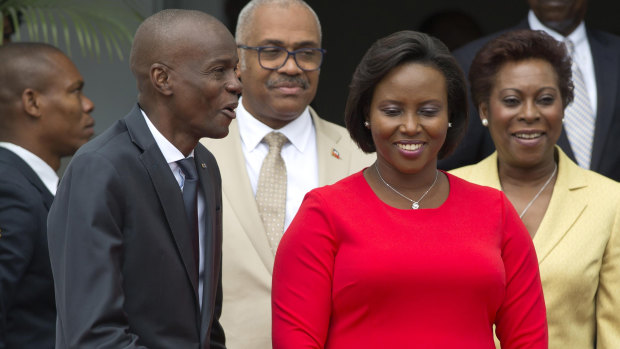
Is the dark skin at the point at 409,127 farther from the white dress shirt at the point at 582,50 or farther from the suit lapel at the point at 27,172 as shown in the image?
the white dress shirt at the point at 582,50

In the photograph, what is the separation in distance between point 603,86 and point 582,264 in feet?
4.21

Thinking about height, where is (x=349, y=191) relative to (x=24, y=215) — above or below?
above

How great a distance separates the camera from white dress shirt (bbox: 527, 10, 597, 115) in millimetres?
4285

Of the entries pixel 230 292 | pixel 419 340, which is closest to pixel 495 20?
pixel 230 292

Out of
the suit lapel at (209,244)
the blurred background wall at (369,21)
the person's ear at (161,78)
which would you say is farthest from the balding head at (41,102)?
the blurred background wall at (369,21)

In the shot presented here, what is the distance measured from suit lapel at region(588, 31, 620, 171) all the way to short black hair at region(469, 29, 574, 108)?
578 mm

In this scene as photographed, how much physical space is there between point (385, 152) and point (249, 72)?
107 cm

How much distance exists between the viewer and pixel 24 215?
3.41m

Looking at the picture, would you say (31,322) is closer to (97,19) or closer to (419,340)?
(419,340)

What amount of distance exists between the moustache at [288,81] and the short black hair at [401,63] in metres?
0.78

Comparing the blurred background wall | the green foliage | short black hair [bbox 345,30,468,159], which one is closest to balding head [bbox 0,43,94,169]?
the green foliage

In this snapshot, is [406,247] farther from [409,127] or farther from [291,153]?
[291,153]

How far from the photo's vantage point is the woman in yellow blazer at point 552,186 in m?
3.20

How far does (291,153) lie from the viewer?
3.64 m
